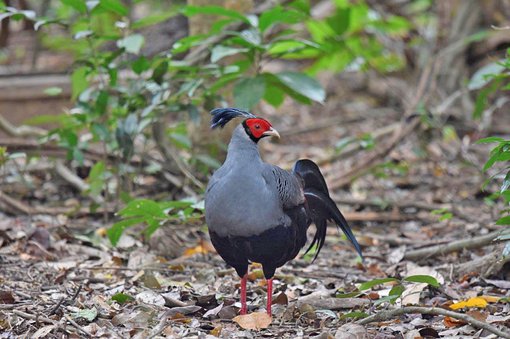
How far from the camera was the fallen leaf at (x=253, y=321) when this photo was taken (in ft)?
Result: 10.1

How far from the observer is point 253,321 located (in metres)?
3.10

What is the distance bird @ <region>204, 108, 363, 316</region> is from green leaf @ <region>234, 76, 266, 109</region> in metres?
0.99

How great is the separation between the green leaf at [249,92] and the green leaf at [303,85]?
12 cm

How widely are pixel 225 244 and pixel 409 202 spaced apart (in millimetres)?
2656

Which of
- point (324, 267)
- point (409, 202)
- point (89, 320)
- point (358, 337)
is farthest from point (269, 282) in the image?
point (409, 202)

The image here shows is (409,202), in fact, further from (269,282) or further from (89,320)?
(89,320)

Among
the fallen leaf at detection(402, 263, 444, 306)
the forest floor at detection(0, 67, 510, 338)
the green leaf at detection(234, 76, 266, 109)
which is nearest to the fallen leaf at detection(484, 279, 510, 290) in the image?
the forest floor at detection(0, 67, 510, 338)

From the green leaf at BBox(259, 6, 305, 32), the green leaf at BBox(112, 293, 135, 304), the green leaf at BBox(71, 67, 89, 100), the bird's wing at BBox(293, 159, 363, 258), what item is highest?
the green leaf at BBox(259, 6, 305, 32)

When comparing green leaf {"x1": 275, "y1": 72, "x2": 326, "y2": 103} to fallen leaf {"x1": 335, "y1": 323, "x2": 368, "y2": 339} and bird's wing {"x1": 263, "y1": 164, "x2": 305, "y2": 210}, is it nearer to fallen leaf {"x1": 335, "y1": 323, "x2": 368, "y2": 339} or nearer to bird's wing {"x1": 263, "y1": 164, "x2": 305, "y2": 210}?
bird's wing {"x1": 263, "y1": 164, "x2": 305, "y2": 210}

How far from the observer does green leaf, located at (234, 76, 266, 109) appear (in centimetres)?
429

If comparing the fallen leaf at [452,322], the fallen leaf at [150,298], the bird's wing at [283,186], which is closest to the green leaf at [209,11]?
the bird's wing at [283,186]

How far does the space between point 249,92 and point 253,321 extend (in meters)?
1.62

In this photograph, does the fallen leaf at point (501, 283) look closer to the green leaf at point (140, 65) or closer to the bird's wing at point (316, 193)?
the bird's wing at point (316, 193)

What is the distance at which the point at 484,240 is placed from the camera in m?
4.04
